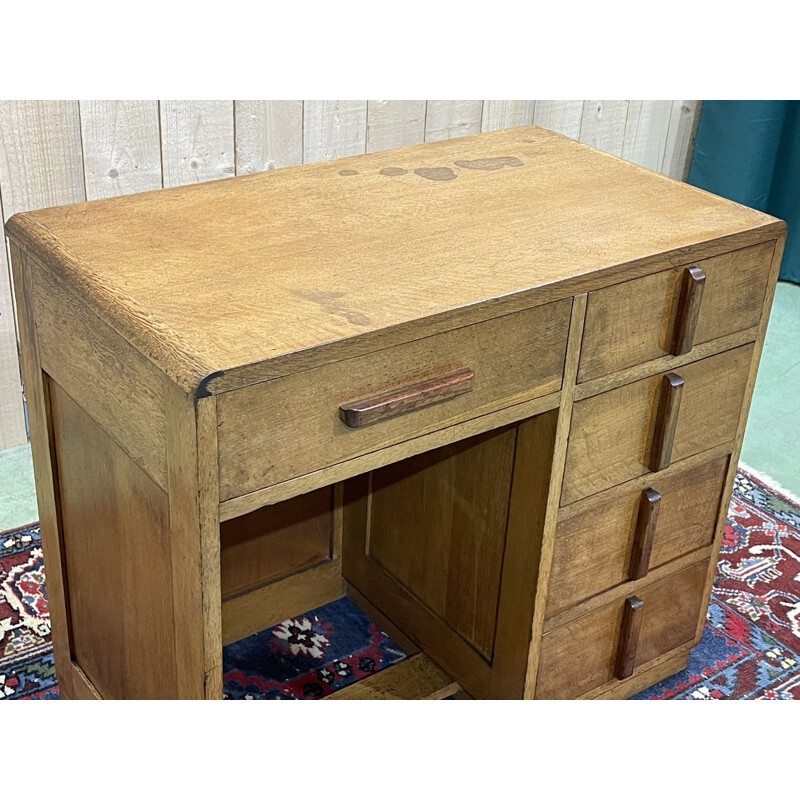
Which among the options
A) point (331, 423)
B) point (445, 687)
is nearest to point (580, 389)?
point (331, 423)

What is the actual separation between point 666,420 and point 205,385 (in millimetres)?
780

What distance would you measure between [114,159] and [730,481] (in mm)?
1384

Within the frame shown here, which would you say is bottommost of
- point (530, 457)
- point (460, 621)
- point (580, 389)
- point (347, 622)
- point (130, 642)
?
point (347, 622)

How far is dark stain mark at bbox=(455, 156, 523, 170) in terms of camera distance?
1.83 metres

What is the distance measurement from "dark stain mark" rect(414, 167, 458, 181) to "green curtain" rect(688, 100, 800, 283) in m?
1.81

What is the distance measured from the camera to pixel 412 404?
1.35m

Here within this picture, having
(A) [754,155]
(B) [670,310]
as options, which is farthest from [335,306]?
(A) [754,155]

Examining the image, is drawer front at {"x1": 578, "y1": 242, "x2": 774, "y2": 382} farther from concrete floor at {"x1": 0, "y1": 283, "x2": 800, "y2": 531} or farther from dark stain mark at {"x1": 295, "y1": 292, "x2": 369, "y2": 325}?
concrete floor at {"x1": 0, "y1": 283, "x2": 800, "y2": 531}

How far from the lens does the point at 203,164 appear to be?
2486 millimetres

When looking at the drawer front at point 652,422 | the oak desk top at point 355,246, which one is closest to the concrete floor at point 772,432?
the drawer front at point 652,422

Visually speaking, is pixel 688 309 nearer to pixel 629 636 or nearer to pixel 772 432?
pixel 629 636

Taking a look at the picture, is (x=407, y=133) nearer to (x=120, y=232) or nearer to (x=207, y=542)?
(x=120, y=232)

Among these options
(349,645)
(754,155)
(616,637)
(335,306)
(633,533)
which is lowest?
(349,645)

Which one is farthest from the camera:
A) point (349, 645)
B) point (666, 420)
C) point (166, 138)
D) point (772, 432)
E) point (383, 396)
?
point (772, 432)
